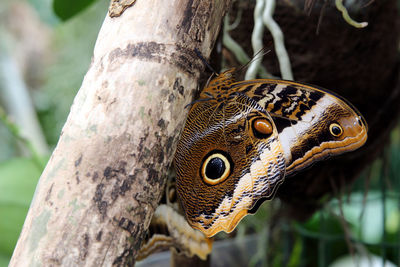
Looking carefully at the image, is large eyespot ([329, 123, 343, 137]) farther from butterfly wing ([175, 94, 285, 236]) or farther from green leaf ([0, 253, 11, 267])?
green leaf ([0, 253, 11, 267])

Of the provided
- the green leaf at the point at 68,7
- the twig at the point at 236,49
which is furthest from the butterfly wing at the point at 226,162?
the green leaf at the point at 68,7

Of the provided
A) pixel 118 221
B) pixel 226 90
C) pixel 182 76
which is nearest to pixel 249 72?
pixel 226 90

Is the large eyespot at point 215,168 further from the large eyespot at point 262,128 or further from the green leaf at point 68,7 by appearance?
the green leaf at point 68,7

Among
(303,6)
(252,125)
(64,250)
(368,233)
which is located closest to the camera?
(64,250)

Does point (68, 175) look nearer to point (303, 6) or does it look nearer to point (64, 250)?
point (64, 250)

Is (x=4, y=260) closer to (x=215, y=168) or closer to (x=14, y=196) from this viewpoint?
(x=14, y=196)

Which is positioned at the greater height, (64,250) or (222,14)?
(222,14)

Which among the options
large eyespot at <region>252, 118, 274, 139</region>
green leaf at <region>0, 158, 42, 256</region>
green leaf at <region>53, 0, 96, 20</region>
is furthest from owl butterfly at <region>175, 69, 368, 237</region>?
green leaf at <region>0, 158, 42, 256</region>

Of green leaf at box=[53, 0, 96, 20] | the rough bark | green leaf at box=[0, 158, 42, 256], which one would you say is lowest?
the rough bark
